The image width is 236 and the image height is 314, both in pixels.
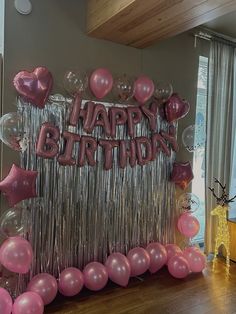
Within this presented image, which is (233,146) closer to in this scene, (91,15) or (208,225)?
(208,225)

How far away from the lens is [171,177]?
305 centimetres

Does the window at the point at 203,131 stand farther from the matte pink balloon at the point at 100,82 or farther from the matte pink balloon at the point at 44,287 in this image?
the matte pink balloon at the point at 44,287

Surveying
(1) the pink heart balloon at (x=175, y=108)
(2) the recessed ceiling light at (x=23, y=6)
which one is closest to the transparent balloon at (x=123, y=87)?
(1) the pink heart balloon at (x=175, y=108)

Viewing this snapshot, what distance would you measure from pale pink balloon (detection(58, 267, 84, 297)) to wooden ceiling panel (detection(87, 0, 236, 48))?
2028mm

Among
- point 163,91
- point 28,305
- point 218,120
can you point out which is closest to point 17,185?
point 28,305

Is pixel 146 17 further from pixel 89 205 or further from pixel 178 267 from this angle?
pixel 178 267

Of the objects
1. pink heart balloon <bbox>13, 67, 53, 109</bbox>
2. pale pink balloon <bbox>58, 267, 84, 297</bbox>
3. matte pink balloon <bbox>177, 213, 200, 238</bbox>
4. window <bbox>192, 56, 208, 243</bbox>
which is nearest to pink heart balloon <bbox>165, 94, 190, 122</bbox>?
window <bbox>192, 56, 208, 243</bbox>

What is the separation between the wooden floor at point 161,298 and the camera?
7.50 feet

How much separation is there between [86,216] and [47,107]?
101cm

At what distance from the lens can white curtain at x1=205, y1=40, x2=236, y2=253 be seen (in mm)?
3365

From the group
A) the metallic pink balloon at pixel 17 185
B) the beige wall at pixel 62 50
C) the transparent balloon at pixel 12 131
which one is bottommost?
the metallic pink balloon at pixel 17 185

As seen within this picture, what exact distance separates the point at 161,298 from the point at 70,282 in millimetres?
789

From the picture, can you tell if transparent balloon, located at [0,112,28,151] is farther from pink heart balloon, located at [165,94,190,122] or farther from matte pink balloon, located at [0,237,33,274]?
pink heart balloon, located at [165,94,190,122]

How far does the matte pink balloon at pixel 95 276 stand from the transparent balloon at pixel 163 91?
168 centimetres
